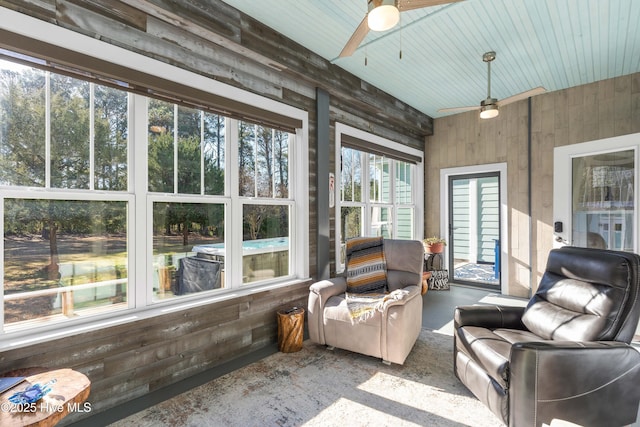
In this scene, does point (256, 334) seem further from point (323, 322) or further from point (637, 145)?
point (637, 145)

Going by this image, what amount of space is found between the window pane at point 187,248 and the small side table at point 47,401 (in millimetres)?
832

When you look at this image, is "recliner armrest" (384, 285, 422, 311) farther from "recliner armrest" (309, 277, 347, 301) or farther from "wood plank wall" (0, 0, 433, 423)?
"wood plank wall" (0, 0, 433, 423)

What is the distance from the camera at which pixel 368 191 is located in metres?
4.68

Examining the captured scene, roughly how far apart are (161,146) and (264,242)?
1.31 m

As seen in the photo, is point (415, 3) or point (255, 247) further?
point (255, 247)

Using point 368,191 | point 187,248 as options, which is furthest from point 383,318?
point 368,191

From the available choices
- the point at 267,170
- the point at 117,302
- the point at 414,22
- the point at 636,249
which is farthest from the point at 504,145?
the point at 117,302

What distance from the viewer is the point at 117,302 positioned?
89.0 inches

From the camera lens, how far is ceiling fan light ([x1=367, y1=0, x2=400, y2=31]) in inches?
62.2

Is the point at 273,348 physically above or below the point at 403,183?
below

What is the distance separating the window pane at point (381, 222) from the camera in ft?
15.8

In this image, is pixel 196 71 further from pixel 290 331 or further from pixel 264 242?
pixel 290 331

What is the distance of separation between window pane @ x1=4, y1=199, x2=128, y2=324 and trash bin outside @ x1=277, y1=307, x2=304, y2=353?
133cm

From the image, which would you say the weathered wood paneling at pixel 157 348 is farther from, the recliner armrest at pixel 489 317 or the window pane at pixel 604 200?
the window pane at pixel 604 200
